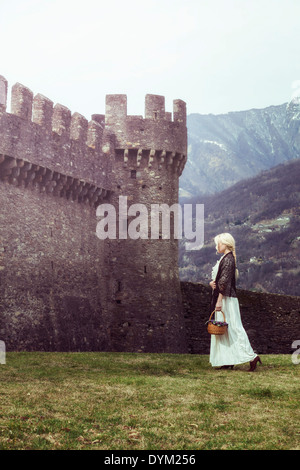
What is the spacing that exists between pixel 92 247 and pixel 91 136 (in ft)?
13.6

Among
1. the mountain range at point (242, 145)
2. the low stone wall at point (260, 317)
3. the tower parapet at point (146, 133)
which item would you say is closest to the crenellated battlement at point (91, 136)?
the tower parapet at point (146, 133)

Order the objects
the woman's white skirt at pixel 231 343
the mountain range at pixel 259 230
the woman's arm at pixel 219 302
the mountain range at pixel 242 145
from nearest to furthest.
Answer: the woman's white skirt at pixel 231 343, the woman's arm at pixel 219 302, the mountain range at pixel 259 230, the mountain range at pixel 242 145

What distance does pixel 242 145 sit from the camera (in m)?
128

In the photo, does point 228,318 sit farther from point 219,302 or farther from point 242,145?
point 242,145

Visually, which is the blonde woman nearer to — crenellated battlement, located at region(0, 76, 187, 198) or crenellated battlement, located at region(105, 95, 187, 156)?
crenellated battlement, located at region(0, 76, 187, 198)

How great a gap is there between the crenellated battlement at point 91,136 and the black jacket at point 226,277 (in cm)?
824

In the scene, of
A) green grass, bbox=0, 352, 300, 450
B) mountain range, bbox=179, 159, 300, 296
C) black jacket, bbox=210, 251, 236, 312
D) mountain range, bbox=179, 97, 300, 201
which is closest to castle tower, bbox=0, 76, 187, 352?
green grass, bbox=0, 352, 300, 450

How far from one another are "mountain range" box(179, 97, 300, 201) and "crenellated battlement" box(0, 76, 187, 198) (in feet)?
324

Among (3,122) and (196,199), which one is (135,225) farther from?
(196,199)

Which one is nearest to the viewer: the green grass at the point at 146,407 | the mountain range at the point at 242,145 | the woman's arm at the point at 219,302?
the green grass at the point at 146,407

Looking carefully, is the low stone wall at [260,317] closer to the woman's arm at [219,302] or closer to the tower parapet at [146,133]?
the tower parapet at [146,133]

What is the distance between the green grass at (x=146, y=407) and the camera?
18.0 feet

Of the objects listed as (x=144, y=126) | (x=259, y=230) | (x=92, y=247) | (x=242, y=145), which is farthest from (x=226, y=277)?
(x=242, y=145)

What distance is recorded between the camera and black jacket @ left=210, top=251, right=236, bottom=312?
10.1 meters
